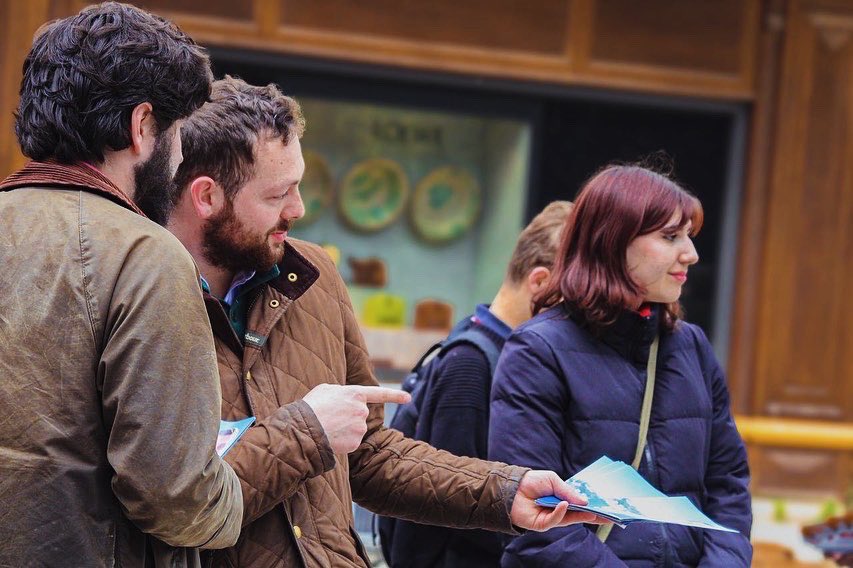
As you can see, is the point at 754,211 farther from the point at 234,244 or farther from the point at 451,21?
the point at 234,244

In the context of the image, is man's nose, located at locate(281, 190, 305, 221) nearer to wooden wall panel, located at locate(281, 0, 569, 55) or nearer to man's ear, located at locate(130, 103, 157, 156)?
man's ear, located at locate(130, 103, 157, 156)

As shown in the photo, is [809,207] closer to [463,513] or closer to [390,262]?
[390,262]

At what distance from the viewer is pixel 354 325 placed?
2607 mm

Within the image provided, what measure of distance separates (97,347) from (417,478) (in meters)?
0.92

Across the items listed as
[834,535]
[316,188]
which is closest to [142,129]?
[834,535]

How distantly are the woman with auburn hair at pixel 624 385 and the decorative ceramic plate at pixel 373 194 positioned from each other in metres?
4.68

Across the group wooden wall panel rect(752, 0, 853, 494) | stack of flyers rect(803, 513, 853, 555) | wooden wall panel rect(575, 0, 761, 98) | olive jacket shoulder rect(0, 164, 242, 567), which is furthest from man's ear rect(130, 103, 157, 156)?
wooden wall panel rect(752, 0, 853, 494)

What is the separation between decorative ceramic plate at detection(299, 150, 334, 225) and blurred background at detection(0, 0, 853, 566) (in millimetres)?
14

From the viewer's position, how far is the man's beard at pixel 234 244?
235 centimetres

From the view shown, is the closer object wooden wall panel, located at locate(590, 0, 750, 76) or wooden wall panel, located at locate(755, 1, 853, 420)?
wooden wall panel, located at locate(590, 0, 750, 76)

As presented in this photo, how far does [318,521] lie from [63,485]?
2.10 feet

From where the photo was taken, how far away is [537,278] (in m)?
3.49

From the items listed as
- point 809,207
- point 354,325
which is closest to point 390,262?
point 809,207

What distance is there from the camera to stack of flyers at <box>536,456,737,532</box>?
7.59 feet
